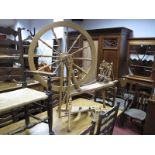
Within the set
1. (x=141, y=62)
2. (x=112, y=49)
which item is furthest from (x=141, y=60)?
(x=112, y=49)

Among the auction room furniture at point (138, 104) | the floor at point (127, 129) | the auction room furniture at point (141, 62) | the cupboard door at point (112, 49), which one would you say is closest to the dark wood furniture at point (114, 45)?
the cupboard door at point (112, 49)

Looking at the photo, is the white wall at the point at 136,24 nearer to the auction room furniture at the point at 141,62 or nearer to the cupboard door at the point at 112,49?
the auction room furniture at the point at 141,62

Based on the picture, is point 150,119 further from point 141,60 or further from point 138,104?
point 141,60

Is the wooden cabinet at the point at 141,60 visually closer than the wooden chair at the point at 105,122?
No

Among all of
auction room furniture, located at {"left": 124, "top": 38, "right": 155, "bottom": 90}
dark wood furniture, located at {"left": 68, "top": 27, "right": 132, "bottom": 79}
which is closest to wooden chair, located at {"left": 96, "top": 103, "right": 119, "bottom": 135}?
auction room furniture, located at {"left": 124, "top": 38, "right": 155, "bottom": 90}

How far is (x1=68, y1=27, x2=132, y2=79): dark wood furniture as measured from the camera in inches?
125

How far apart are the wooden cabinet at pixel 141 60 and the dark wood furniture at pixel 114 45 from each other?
12cm

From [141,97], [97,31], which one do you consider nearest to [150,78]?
[141,97]

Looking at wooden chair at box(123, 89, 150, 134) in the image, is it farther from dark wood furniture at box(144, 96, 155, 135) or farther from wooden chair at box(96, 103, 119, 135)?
wooden chair at box(96, 103, 119, 135)

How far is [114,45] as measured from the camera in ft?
10.9

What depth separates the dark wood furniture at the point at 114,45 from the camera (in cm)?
319

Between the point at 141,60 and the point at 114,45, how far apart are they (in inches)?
22.2
